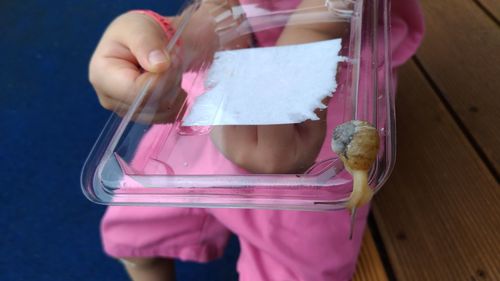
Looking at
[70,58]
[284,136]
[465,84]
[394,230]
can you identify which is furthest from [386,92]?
[70,58]

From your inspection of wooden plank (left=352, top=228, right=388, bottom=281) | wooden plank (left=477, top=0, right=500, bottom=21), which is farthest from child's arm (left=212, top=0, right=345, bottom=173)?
wooden plank (left=477, top=0, right=500, bottom=21)

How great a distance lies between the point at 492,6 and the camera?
77cm

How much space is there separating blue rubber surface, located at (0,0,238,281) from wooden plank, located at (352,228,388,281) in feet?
1.16

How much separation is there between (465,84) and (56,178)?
86cm

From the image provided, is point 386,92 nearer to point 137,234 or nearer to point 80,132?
point 137,234

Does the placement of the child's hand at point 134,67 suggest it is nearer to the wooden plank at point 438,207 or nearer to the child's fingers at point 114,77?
the child's fingers at point 114,77

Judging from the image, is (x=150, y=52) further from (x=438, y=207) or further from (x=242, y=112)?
(x=438, y=207)

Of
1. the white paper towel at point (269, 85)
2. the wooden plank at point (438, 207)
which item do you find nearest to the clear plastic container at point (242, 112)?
the white paper towel at point (269, 85)

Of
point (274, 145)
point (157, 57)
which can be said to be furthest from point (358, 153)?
point (157, 57)

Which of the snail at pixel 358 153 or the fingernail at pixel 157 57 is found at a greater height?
the fingernail at pixel 157 57

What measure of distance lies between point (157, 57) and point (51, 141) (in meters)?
0.78

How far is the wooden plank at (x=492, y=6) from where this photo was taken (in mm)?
748

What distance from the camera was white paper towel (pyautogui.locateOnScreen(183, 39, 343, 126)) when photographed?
42 cm

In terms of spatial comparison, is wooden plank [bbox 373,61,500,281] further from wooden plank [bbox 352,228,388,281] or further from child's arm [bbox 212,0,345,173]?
child's arm [bbox 212,0,345,173]
